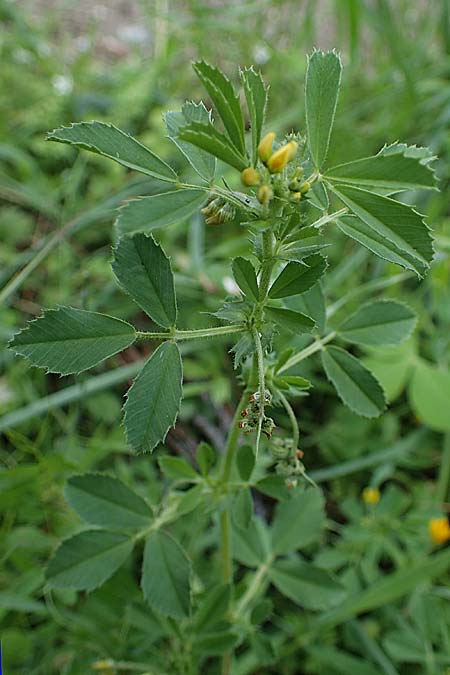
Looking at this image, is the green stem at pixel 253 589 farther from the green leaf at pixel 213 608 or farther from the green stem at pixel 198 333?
the green stem at pixel 198 333

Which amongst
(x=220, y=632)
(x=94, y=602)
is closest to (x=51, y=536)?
(x=94, y=602)

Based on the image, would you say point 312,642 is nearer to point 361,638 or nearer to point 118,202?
point 361,638

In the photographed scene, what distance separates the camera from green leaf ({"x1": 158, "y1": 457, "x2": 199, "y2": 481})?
99cm

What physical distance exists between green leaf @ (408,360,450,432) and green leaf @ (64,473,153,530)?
88 centimetres

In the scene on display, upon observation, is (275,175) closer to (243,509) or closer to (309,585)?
(243,509)

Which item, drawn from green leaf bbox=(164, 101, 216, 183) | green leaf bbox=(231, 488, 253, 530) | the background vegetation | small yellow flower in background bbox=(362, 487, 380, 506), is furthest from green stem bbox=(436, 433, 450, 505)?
green leaf bbox=(164, 101, 216, 183)

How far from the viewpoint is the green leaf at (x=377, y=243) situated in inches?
27.9

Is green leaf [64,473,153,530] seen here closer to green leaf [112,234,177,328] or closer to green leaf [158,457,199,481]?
green leaf [158,457,199,481]

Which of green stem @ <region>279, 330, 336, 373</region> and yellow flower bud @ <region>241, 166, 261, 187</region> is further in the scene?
green stem @ <region>279, 330, 336, 373</region>

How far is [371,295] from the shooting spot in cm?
199

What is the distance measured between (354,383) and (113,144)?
1.58 feet

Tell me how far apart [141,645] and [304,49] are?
234 cm

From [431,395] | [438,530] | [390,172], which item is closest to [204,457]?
[390,172]

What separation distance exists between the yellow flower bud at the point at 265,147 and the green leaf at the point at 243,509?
49 cm
